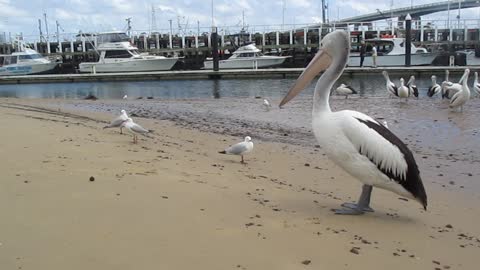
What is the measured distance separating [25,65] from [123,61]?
10.0 metres

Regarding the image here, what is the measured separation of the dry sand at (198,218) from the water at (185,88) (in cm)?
1766

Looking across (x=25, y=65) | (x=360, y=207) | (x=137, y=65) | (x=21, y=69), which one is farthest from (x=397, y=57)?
(x=360, y=207)

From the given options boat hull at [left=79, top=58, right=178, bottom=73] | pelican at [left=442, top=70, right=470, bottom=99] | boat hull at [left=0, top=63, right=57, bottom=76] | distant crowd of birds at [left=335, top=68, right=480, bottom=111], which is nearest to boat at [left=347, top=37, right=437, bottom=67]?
boat hull at [left=79, top=58, right=178, bottom=73]

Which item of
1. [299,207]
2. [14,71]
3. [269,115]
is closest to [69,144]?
[299,207]

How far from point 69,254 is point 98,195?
119cm

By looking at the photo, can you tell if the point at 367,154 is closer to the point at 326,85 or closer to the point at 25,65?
the point at 326,85

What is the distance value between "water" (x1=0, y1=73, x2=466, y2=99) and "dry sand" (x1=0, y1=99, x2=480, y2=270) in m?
17.7

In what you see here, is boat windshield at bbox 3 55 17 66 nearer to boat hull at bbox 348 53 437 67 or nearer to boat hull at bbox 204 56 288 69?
boat hull at bbox 204 56 288 69

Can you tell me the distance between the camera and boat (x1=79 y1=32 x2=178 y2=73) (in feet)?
143

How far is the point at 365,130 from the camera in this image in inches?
171

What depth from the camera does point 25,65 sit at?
45719mm

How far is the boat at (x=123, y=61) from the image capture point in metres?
43.5

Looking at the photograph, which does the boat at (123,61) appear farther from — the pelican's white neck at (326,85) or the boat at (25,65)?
the pelican's white neck at (326,85)

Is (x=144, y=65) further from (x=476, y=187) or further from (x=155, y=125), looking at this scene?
(x=476, y=187)
